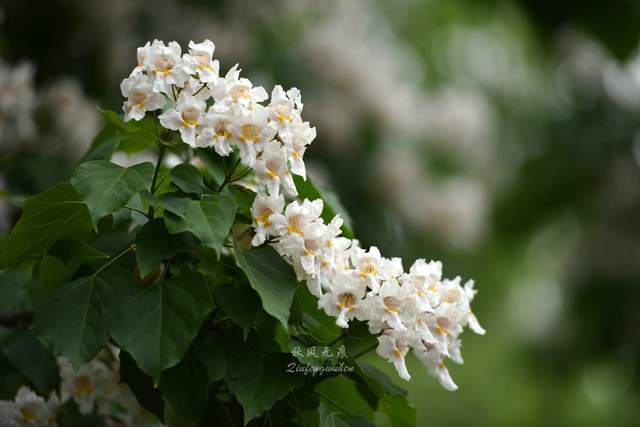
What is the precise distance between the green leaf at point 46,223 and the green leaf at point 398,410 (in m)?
0.61

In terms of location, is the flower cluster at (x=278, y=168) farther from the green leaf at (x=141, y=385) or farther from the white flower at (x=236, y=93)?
the green leaf at (x=141, y=385)

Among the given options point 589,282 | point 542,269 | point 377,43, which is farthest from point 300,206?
point 542,269

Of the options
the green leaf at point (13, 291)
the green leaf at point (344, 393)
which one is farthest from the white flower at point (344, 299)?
the green leaf at point (13, 291)

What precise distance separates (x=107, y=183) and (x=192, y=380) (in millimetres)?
334

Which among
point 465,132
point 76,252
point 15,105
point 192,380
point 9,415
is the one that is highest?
point 465,132

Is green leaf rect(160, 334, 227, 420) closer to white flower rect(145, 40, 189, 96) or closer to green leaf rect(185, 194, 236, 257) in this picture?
green leaf rect(185, 194, 236, 257)

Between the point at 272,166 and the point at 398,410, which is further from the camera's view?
the point at 398,410

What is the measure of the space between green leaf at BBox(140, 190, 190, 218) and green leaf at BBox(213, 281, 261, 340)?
14 centimetres

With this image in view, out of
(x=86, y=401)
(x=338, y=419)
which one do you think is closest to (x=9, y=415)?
(x=86, y=401)

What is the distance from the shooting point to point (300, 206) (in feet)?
4.23

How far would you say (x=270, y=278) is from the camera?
4.09 feet

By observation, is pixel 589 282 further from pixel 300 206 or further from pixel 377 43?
pixel 300 206

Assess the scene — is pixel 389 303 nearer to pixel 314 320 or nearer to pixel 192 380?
pixel 314 320

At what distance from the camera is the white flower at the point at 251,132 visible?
1271mm
